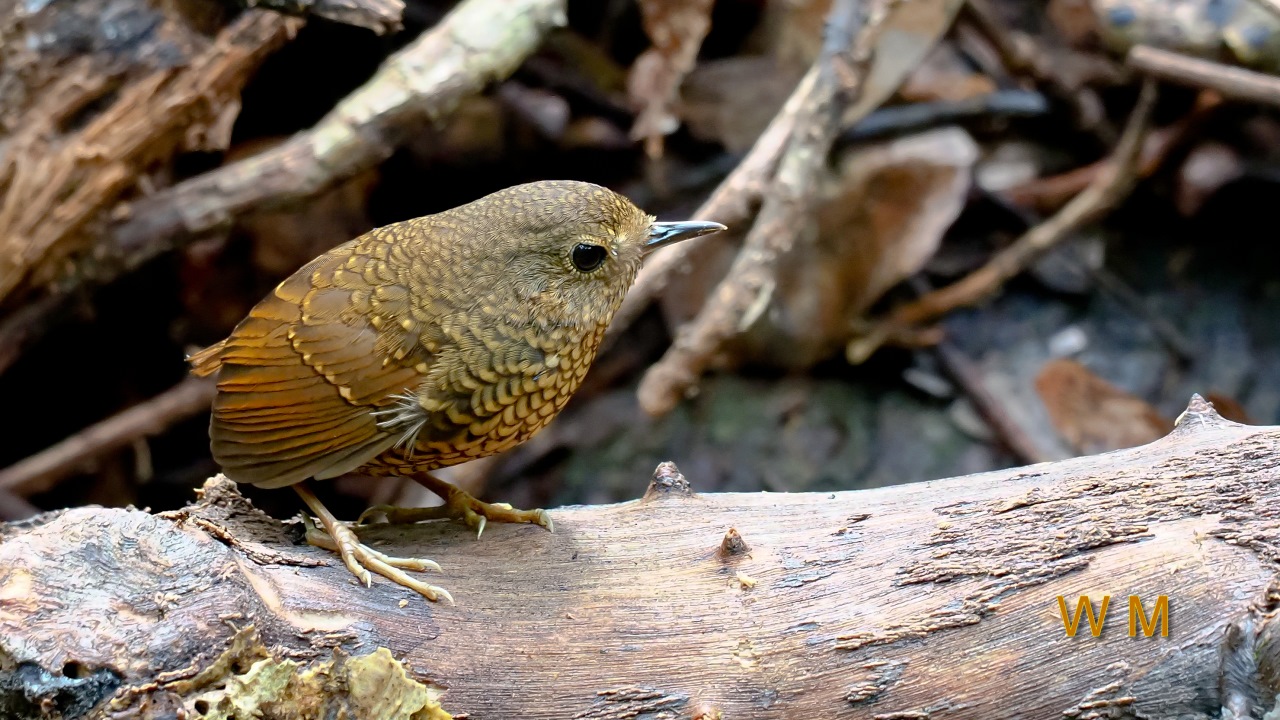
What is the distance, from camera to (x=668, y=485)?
8.16ft

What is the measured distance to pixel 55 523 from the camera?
6.09 ft

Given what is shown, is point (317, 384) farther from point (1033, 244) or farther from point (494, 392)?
point (1033, 244)

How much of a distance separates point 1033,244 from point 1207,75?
91 cm

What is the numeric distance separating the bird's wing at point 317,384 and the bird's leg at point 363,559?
12cm

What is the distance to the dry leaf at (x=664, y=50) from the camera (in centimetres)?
418

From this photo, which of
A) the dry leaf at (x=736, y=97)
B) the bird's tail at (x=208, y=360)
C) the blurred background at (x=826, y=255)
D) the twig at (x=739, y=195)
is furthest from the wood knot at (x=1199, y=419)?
the dry leaf at (x=736, y=97)

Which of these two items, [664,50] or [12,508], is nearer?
[12,508]

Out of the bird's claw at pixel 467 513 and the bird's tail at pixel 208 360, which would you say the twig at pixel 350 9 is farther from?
the bird's claw at pixel 467 513

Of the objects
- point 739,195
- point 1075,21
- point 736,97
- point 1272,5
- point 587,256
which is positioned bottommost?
point 587,256

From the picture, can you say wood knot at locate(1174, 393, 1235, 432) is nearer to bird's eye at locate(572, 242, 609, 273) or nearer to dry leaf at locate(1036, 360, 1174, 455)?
bird's eye at locate(572, 242, 609, 273)

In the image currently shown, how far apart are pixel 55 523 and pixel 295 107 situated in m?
3.26

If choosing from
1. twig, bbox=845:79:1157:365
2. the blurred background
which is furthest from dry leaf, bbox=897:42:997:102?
twig, bbox=845:79:1157:365

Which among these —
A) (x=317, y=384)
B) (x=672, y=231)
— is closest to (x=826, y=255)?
(x=672, y=231)

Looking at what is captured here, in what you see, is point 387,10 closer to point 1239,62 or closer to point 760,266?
point 760,266
